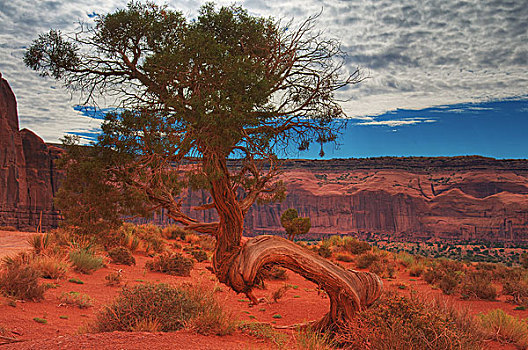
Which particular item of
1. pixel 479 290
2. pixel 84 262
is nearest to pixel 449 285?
pixel 479 290

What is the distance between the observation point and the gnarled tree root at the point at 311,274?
7352 millimetres

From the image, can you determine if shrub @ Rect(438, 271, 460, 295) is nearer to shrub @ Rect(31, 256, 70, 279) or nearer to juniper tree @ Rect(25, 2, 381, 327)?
juniper tree @ Rect(25, 2, 381, 327)

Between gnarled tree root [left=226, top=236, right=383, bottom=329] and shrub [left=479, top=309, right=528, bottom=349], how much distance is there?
3925 millimetres

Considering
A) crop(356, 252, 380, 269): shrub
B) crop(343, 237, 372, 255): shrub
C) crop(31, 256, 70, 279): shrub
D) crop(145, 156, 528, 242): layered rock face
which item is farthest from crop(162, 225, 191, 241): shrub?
crop(145, 156, 528, 242): layered rock face

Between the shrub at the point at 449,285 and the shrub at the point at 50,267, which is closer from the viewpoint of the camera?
the shrub at the point at 50,267

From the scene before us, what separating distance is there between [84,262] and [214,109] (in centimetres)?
969

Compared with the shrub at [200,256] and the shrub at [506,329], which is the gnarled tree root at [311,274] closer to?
the shrub at [506,329]

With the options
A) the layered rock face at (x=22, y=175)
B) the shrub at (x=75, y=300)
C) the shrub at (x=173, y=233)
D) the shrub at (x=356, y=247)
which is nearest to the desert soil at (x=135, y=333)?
the shrub at (x=75, y=300)

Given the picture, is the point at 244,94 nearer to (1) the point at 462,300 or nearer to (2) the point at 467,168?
(1) the point at 462,300

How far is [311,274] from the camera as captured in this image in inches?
300

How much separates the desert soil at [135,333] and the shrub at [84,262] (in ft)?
0.83

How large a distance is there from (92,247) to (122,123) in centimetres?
956

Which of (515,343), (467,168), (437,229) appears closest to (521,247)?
(437,229)

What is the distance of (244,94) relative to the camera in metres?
6.83
